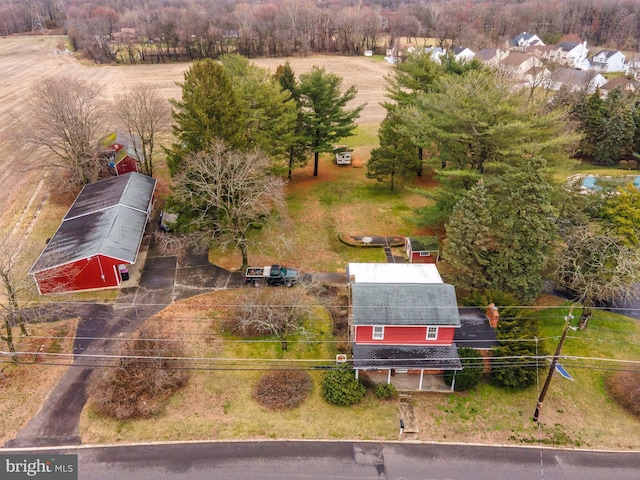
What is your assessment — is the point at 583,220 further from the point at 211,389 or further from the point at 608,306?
the point at 211,389

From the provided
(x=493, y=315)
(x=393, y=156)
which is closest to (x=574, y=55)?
(x=393, y=156)

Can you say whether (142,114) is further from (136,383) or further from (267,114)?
(136,383)

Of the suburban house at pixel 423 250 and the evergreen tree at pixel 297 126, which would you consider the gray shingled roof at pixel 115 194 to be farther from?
the suburban house at pixel 423 250

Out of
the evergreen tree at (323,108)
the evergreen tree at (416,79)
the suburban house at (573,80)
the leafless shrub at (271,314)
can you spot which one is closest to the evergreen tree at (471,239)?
the leafless shrub at (271,314)

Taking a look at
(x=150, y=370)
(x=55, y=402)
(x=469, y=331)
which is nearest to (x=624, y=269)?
(x=469, y=331)

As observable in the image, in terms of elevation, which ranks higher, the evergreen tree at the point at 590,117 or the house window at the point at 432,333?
the evergreen tree at the point at 590,117

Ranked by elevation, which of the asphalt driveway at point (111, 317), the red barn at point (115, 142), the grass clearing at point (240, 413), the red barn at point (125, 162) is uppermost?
the red barn at point (115, 142)
